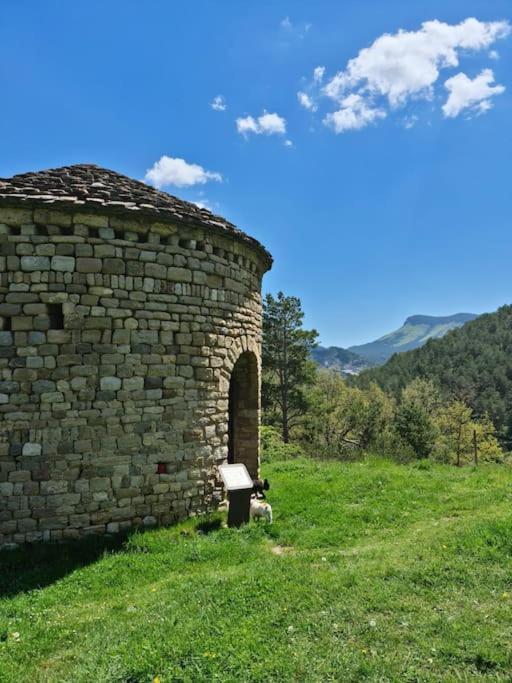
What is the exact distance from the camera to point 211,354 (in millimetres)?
7656

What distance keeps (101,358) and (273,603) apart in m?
3.90

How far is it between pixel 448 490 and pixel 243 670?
7159 millimetres

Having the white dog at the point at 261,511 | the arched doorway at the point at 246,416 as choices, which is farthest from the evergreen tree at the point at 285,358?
the white dog at the point at 261,511

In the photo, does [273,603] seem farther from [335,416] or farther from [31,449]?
[335,416]

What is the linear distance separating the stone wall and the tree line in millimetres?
11300

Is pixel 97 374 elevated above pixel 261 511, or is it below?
above

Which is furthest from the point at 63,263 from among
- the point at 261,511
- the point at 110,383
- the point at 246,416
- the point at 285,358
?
the point at 285,358

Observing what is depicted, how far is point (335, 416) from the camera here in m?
42.5

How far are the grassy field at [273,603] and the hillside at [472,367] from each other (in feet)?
183

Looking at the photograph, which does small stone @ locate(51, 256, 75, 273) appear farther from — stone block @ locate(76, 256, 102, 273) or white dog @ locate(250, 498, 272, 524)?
white dog @ locate(250, 498, 272, 524)

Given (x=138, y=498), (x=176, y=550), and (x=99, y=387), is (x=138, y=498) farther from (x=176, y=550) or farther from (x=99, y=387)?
(x=99, y=387)

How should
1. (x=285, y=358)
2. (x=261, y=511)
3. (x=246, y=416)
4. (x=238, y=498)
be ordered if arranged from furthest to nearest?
(x=285, y=358)
(x=246, y=416)
(x=261, y=511)
(x=238, y=498)

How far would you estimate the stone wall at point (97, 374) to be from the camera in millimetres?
6430

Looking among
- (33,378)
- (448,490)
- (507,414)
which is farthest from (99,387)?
(507,414)
